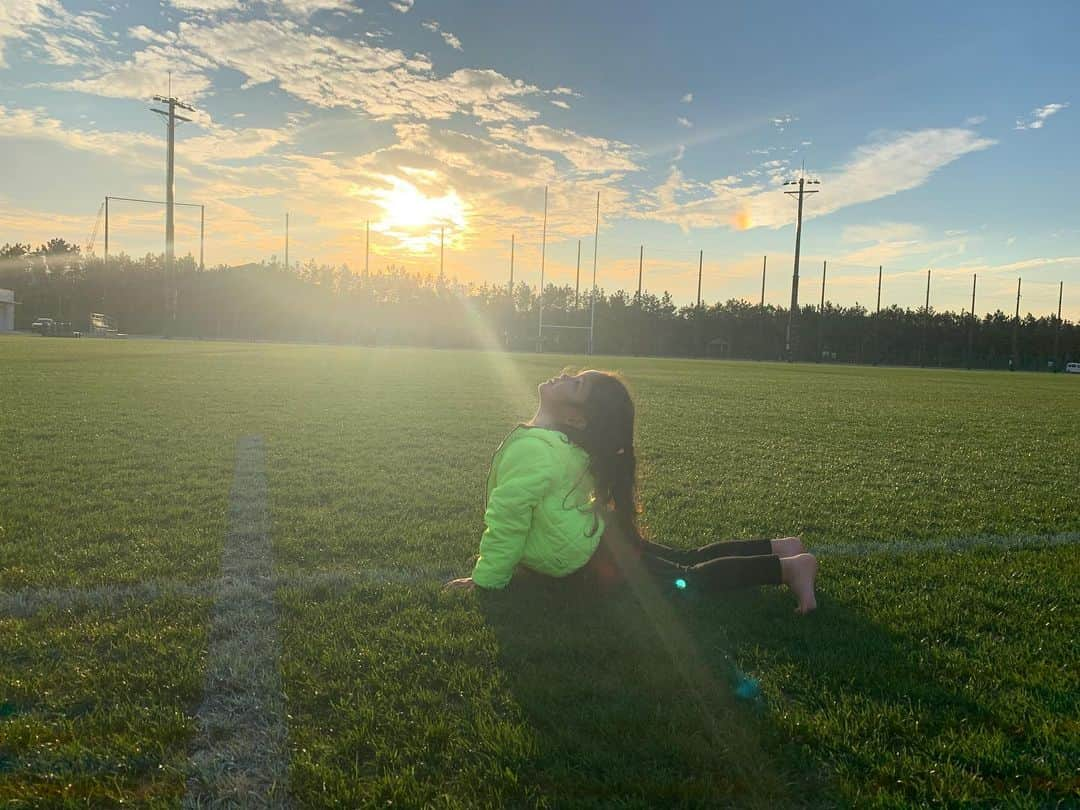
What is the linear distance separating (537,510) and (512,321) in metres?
63.7

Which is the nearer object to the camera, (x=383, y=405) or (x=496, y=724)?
(x=496, y=724)

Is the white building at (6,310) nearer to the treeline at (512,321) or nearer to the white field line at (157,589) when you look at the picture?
the treeline at (512,321)

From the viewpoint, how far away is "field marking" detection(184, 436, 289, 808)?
2.01 metres

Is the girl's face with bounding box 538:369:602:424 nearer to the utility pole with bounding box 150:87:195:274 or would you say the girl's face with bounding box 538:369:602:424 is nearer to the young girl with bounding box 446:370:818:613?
the young girl with bounding box 446:370:818:613

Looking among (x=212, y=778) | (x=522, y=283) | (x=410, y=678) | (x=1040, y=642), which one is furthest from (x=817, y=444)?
(x=522, y=283)

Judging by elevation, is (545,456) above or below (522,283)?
below

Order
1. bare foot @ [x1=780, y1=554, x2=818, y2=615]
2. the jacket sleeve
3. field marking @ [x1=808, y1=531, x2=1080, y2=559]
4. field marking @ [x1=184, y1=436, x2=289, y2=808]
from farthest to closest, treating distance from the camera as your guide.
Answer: field marking @ [x1=808, y1=531, x2=1080, y2=559]
bare foot @ [x1=780, y1=554, x2=818, y2=615]
the jacket sleeve
field marking @ [x1=184, y1=436, x2=289, y2=808]

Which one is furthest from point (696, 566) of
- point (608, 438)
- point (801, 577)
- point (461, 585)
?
point (461, 585)

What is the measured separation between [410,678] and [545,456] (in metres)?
1.07

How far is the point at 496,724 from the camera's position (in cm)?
230

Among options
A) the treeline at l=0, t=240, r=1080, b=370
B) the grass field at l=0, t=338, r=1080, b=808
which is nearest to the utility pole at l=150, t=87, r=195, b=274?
the treeline at l=0, t=240, r=1080, b=370

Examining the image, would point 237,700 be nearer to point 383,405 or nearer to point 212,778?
point 212,778

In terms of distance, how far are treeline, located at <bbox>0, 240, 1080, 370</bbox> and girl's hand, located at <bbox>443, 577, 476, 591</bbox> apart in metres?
58.8

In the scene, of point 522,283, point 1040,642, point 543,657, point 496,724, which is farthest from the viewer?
point 522,283
